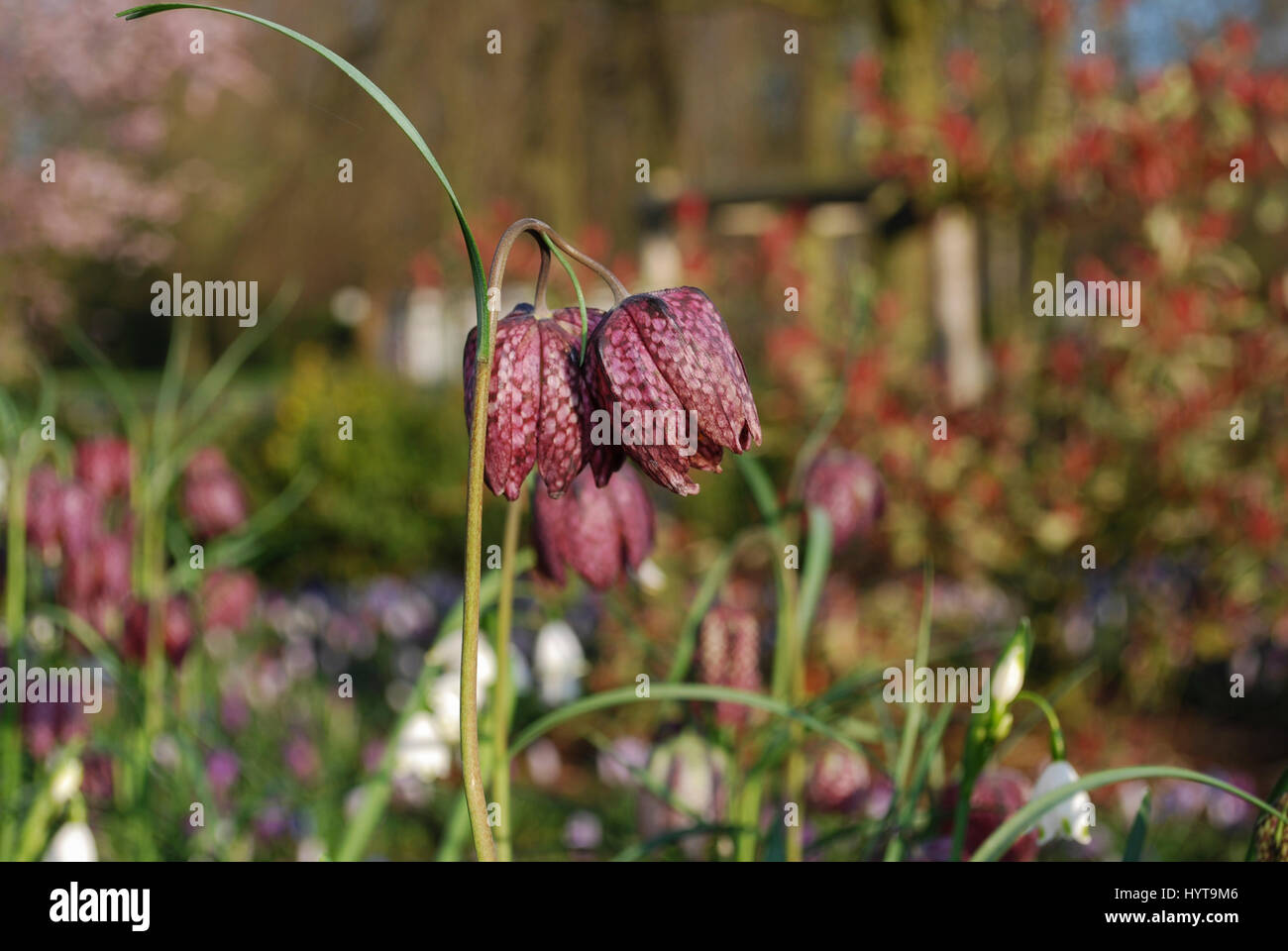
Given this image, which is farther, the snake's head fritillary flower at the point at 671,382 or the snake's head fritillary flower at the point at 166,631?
the snake's head fritillary flower at the point at 166,631

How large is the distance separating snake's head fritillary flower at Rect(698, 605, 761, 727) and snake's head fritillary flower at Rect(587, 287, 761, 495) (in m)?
0.58

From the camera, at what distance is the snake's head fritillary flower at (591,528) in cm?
96

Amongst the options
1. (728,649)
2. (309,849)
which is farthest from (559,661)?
(728,649)

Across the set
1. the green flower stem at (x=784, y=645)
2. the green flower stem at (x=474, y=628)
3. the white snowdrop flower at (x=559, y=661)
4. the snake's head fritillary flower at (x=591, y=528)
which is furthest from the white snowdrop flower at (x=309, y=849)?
the green flower stem at (x=474, y=628)

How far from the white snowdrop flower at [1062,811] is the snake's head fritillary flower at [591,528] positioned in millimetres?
329

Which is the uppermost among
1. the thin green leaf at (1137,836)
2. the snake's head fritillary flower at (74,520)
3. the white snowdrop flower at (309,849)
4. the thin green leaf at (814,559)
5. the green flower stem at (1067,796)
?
the snake's head fritillary flower at (74,520)

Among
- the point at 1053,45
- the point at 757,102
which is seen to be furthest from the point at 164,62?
the point at 1053,45

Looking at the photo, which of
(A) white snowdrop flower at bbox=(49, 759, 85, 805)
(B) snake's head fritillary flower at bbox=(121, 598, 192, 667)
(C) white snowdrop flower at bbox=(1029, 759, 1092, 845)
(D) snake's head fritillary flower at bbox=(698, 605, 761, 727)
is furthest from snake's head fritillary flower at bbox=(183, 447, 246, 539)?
(C) white snowdrop flower at bbox=(1029, 759, 1092, 845)

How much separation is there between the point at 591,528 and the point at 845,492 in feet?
1.94

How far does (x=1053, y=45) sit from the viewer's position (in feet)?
11.0

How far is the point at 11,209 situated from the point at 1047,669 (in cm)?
397

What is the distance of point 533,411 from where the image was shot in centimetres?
67

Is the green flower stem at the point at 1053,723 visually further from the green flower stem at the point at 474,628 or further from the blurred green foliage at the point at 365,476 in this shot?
the blurred green foliage at the point at 365,476

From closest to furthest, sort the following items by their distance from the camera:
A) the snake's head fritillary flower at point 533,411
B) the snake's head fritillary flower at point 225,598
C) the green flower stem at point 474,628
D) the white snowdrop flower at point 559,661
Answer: the green flower stem at point 474,628
the snake's head fritillary flower at point 533,411
the white snowdrop flower at point 559,661
the snake's head fritillary flower at point 225,598
